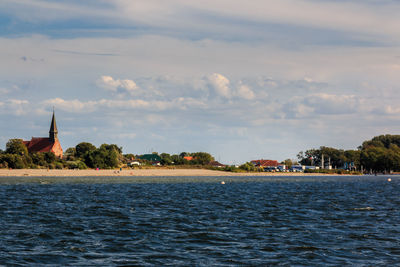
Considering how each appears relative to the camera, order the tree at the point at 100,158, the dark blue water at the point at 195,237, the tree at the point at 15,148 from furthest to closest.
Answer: the tree at the point at 100,158 → the tree at the point at 15,148 → the dark blue water at the point at 195,237

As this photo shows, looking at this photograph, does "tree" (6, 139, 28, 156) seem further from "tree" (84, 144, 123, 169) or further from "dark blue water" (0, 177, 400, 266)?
"dark blue water" (0, 177, 400, 266)

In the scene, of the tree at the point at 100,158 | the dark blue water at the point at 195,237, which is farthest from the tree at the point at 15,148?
the dark blue water at the point at 195,237

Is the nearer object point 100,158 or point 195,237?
point 195,237

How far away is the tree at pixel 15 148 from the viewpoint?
5979 inches

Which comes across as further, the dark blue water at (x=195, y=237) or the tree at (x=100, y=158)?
the tree at (x=100, y=158)

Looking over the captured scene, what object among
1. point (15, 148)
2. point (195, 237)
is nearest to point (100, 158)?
point (15, 148)

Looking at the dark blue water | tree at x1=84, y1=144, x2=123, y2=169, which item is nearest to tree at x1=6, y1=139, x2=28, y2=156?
tree at x1=84, y1=144, x2=123, y2=169

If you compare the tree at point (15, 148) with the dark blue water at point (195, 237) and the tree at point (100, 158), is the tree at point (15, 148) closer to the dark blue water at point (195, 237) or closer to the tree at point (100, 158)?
the tree at point (100, 158)

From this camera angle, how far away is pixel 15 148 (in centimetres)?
15212

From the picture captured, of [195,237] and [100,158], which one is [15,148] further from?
[195,237]

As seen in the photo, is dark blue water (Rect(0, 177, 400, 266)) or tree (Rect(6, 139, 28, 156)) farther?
tree (Rect(6, 139, 28, 156))

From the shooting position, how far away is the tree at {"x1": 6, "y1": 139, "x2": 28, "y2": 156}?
151875mm

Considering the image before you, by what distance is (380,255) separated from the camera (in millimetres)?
21875

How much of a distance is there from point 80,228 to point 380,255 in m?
17.7
